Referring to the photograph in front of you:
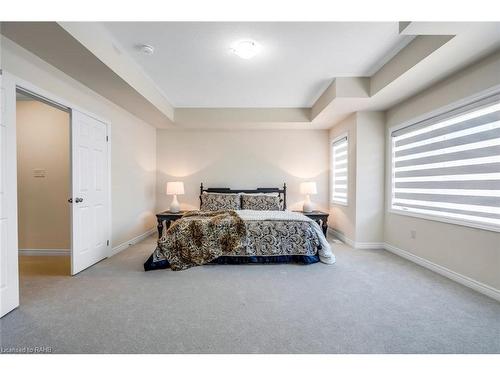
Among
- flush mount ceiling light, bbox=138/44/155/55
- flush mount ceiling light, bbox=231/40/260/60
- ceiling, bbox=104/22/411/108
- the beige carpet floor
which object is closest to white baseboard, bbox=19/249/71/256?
the beige carpet floor

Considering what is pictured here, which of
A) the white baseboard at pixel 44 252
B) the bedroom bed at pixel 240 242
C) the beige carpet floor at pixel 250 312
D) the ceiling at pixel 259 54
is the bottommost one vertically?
the beige carpet floor at pixel 250 312

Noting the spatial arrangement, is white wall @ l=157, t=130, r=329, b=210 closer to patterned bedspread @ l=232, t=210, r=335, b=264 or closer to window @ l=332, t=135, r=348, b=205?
window @ l=332, t=135, r=348, b=205

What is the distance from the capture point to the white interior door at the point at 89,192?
2.81 meters

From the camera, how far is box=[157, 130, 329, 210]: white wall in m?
5.15

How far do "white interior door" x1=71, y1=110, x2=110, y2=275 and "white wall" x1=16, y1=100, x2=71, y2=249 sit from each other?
802 millimetres

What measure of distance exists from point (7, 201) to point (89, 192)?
1059 millimetres

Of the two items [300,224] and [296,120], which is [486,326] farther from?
[296,120]

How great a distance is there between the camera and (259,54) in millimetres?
2662

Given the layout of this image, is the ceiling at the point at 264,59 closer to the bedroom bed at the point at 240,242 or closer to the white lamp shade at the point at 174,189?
the white lamp shade at the point at 174,189

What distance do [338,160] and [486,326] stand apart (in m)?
3.49

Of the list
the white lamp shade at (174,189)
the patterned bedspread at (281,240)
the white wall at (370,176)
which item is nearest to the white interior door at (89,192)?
the white lamp shade at (174,189)

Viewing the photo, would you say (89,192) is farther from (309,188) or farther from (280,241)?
(309,188)

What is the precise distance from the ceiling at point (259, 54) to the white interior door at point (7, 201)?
3.70 ft
